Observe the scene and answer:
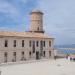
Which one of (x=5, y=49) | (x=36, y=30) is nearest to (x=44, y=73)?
(x=5, y=49)

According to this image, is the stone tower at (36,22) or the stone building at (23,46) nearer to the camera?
the stone building at (23,46)

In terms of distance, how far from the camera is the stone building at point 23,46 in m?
38.2

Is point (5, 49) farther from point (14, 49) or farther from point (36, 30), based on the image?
point (36, 30)

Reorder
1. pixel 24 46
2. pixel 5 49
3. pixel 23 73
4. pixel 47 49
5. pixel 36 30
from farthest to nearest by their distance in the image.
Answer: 1. pixel 36 30
2. pixel 47 49
3. pixel 24 46
4. pixel 5 49
5. pixel 23 73

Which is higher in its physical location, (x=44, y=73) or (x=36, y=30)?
(x=36, y=30)

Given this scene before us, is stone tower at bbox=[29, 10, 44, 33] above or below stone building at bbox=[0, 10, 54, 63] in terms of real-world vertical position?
above

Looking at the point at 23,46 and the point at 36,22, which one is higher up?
the point at 36,22

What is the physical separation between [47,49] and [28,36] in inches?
229

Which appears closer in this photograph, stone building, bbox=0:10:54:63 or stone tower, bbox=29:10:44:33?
stone building, bbox=0:10:54:63

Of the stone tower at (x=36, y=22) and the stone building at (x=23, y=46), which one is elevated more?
the stone tower at (x=36, y=22)

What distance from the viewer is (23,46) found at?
135 ft

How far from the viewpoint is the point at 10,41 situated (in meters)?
38.9

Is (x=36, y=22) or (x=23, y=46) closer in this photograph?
(x=23, y=46)

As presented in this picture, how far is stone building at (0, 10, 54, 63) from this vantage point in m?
38.2
